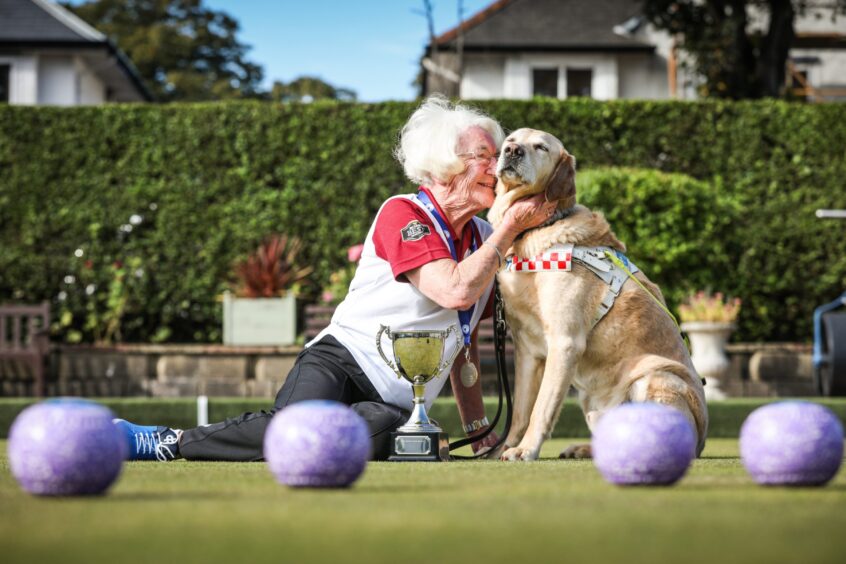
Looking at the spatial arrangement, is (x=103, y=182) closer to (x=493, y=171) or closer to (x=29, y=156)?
(x=29, y=156)

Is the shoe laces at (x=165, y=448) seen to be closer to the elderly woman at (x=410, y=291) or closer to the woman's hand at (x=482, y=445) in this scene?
the elderly woman at (x=410, y=291)

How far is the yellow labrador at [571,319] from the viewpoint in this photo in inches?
176

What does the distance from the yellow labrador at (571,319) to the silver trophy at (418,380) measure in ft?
1.39

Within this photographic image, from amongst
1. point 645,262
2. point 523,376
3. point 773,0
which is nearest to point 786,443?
point 523,376

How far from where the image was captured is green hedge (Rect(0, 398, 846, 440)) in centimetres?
810

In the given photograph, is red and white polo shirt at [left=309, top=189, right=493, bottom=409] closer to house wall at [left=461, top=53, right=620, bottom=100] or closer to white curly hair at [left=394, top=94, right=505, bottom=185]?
white curly hair at [left=394, top=94, right=505, bottom=185]

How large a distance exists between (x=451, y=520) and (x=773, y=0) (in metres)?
17.4

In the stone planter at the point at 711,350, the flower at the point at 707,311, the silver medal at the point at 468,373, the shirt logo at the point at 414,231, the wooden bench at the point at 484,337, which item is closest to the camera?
the shirt logo at the point at 414,231

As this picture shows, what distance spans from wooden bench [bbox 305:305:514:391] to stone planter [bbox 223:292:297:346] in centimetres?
21

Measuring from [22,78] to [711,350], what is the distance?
15243 millimetres

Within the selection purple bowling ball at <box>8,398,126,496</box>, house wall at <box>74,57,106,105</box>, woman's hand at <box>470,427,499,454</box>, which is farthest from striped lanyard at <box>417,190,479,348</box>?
house wall at <box>74,57,106,105</box>

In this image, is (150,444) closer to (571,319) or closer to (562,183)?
(571,319)

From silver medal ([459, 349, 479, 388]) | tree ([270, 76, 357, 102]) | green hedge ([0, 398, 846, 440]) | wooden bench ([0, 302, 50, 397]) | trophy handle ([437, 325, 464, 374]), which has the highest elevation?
tree ([270, 76, 357, 102])

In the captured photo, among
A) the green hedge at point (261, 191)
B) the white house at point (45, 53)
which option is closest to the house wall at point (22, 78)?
the white house at point (45, 53)
